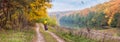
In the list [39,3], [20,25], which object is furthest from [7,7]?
[20,25]

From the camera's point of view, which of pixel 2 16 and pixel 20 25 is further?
pixel 20 25

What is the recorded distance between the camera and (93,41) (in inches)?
1606

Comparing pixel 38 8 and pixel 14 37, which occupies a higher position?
pixel 14 37

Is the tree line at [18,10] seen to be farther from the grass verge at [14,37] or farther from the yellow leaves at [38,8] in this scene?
the grass verge at [14,37]

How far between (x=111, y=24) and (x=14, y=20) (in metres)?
96.8

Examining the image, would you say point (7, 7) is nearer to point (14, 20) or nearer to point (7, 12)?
point (7, 12)

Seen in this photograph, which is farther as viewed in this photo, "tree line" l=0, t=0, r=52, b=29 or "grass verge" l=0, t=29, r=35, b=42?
"tree line" l=0, t=0, r=52, b=29

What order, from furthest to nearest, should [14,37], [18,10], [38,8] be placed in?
[38,8]
[18,10]
[14,37]

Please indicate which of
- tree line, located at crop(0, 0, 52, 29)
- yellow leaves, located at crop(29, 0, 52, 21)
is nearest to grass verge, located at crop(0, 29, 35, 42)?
tree line, located at crop(0, 0, 52, 29)

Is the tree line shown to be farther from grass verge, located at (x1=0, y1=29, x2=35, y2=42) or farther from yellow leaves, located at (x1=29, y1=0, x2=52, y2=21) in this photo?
grass verge, located at (x1=0, y1=29, x2=35, y2=42)

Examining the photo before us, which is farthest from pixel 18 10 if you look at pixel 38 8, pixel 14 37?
pixel 14 37

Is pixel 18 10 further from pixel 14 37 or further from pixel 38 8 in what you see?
pixel 14 37

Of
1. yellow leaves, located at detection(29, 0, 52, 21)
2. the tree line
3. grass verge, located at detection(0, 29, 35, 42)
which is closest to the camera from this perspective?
grass verge, located at detection(0, 29, 35, 42)

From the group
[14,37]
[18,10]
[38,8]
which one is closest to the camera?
[14,37]
